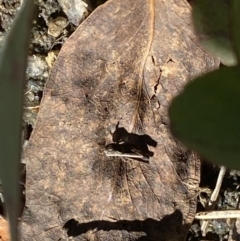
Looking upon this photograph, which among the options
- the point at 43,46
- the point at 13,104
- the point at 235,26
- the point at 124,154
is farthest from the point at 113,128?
the point at 13,104

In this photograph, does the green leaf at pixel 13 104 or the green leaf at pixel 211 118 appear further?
the green leaf at pixel 211 118

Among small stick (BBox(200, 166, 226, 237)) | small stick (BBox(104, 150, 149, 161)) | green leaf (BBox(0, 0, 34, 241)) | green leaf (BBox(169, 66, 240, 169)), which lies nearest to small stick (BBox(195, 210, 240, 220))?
small stick (BBox(200, 166, 226, 237))

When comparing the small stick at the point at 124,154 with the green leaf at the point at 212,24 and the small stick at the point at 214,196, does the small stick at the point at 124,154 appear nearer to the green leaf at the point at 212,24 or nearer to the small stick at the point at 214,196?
the small stick at the point at 214,196

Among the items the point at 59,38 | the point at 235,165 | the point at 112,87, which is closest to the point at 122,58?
the point at 112,87

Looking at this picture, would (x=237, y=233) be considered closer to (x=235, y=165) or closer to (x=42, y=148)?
(x=42, y=148)

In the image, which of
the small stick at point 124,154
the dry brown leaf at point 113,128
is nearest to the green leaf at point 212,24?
the dry brown leaf at point 113,128
